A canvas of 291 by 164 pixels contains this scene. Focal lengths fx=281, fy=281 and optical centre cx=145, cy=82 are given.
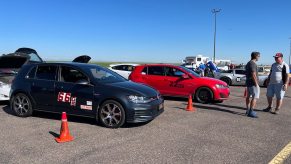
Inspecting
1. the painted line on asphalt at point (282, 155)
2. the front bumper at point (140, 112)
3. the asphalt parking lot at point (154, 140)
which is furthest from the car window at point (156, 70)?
the painted line on asphalt at point (282, 155)

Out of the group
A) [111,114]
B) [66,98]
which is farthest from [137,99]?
[66,98]

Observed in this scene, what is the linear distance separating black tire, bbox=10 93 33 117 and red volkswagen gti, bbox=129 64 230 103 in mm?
4809

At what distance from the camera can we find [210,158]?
4418 mm

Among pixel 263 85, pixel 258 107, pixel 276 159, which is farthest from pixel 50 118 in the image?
pixel 263 85

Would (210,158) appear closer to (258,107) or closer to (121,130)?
(121,130)

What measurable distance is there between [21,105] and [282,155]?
237 inches

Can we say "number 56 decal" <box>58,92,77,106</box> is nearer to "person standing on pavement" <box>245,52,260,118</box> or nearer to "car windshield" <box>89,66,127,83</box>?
"car windshield" <box>89,66,127,83</box>

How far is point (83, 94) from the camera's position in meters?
6.35

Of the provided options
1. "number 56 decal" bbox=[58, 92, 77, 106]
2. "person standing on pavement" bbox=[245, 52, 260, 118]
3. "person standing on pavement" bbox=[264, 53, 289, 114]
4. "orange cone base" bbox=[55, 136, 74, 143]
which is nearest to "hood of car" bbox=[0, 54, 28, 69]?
"number 56 decal" bbox=[58, 92, 77, 106]

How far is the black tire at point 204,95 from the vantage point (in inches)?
393

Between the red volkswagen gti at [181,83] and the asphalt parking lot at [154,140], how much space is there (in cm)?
234

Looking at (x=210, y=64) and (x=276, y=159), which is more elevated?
(x=210, y=64)

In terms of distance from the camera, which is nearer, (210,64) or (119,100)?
(119,100)

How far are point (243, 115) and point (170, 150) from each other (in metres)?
3.90
